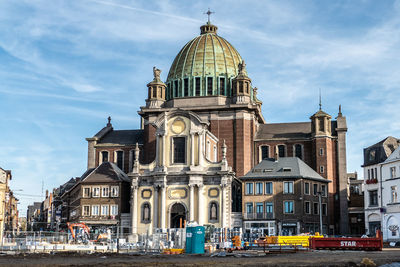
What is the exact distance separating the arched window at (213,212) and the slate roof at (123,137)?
74.1 feet

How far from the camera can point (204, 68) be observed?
9738cm

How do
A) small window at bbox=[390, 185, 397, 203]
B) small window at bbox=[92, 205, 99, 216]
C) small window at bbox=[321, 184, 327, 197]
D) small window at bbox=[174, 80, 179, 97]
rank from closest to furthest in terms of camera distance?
small window at bbox=[390, 185, 397, 203]
small window at bbox=[321, 184, 327, 197]
small window at bbox=[92, 205, 99, 216]
small window at bbox=[174, 80, 179, 97]

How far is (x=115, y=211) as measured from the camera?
86.4m

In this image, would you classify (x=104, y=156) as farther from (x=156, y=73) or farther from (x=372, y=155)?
(x=372, y=155)

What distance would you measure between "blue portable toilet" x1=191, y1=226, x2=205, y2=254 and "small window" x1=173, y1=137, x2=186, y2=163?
34625mm

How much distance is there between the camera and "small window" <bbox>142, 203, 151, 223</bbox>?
84000 mm

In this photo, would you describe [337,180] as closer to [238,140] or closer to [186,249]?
[238,140]

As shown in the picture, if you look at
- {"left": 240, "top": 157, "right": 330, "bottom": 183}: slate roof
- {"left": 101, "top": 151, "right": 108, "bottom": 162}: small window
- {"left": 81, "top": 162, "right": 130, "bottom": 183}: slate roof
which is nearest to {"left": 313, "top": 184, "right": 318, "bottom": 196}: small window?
{"left": 240, "top": 157, "right": 330, "bottom": 183}: slate roof

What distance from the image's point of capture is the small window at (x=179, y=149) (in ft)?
281

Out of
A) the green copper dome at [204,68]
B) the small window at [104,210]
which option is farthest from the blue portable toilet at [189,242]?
the green copper dome at [204,68]

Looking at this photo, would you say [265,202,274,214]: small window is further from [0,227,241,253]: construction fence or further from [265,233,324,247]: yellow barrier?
[265,233,324,247]: yellow barrier

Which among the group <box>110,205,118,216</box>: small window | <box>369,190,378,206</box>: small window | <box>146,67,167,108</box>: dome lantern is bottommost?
<box>110,205,118,216</box>: small window

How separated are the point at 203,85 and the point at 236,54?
913 centimetres

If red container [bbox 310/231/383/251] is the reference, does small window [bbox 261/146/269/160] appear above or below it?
above
